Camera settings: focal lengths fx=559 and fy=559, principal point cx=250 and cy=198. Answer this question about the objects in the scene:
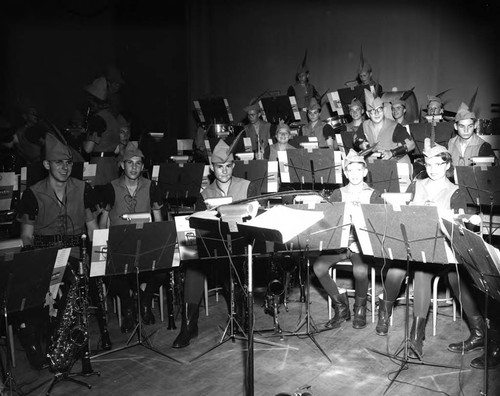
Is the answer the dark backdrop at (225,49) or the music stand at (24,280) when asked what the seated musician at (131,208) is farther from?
the dark backdrop at (225,49)

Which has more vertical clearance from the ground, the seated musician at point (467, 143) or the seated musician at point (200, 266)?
the seated musician at point (467, 143)

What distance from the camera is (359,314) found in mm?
4945

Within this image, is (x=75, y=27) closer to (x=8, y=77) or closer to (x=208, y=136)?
(x=8, y=77)

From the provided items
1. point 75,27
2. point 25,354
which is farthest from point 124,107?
point 25,354

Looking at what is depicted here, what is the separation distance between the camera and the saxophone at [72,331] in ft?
13.3

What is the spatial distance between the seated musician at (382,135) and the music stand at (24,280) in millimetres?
4315

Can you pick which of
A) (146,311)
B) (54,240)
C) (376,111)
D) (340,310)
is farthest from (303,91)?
(54,240)

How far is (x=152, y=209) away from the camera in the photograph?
5402mm

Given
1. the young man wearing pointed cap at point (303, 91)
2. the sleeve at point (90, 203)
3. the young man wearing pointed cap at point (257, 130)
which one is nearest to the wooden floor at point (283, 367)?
the sleeve at point (90, 203)

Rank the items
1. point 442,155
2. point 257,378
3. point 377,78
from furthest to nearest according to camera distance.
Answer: point 377,78, point 442,155, point 257,378

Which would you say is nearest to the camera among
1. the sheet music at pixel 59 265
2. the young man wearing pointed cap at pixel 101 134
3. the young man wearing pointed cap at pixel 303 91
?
the sheet music at pixel 59 265

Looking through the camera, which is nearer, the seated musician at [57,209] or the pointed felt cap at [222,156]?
the seated musician at [57,209]

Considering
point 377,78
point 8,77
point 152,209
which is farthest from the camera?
point 377,78

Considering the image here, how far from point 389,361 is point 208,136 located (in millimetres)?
6573
